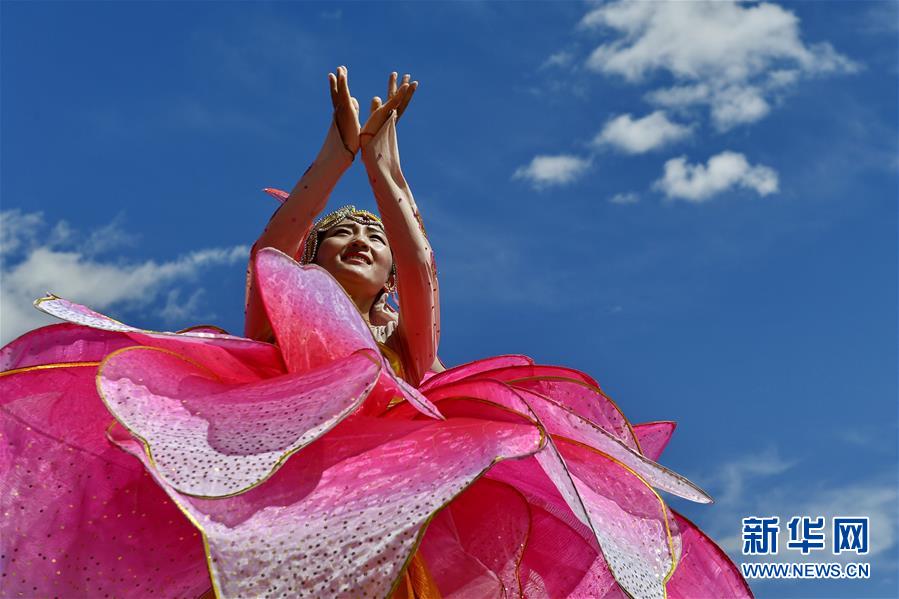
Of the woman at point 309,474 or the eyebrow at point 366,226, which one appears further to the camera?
the eyebrow at point 366,226

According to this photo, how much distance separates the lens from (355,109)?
365cm

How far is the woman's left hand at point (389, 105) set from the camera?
11.8 ft

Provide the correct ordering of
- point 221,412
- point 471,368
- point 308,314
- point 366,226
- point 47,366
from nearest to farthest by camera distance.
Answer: point 221,412 → point 47,366 → point 308,314 → point 471,368 → point 366,226

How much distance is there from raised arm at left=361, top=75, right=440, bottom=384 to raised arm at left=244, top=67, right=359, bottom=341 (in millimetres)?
75

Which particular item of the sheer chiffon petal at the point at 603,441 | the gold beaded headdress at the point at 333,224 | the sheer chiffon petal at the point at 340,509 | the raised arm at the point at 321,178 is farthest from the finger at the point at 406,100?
the sheer chiffon petal at the point at 340,509

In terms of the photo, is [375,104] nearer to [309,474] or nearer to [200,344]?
[200,344]

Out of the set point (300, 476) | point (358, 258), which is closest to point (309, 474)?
point (300, 476)

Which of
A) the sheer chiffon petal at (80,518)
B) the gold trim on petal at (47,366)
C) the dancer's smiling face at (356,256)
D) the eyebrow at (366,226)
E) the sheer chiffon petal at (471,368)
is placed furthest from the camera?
the eyebrow at (366,226)

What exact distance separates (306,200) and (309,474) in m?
1.38

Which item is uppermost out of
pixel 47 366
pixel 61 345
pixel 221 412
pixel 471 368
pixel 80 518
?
pixel 471 368

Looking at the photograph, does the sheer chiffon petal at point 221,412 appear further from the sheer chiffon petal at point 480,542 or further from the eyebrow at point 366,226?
the eyebrow at point 366,226

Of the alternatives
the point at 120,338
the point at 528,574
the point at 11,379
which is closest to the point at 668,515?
the point at 528,574

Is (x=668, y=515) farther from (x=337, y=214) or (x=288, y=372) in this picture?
(x=337, y=214)

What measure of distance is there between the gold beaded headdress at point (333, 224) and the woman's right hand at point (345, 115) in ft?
1.37
